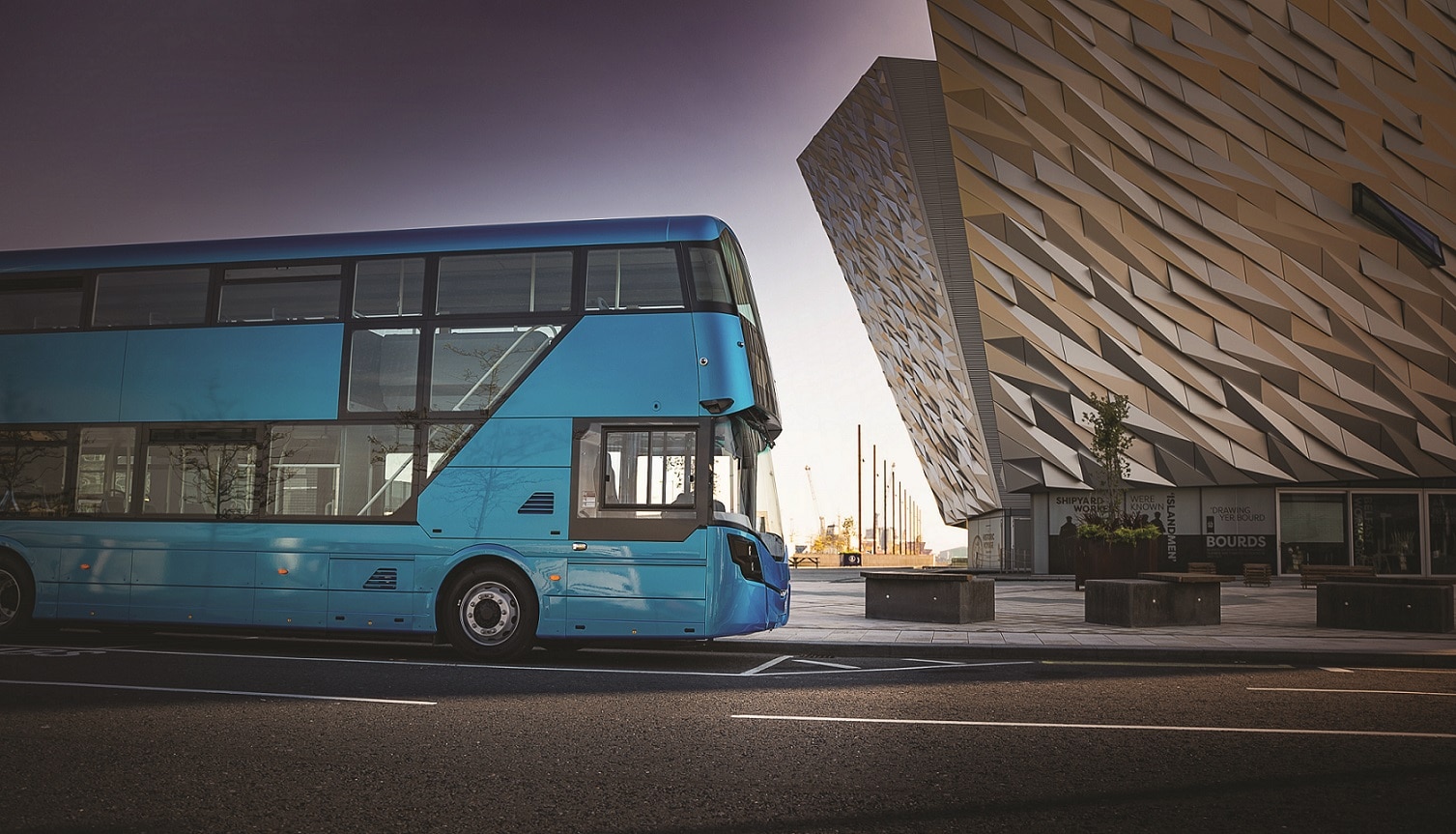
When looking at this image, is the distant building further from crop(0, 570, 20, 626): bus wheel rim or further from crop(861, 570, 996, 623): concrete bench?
crop(0, 570, 20, 626): bus wheel rim

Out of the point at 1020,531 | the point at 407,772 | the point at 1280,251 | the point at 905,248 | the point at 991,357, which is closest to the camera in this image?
the point at 407,772

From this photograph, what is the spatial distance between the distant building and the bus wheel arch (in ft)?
76.2

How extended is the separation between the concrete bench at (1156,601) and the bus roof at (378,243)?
7929 mm

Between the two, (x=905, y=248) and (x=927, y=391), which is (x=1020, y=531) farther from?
(x=905, y=248)

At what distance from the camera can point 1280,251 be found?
2917 cm

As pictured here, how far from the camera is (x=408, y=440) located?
1072 centimetres

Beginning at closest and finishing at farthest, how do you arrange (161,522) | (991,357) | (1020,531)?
(161,522)
(991,357)
(1020,531)

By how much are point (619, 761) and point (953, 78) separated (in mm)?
27541

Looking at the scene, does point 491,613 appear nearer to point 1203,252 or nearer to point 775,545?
point 775,545

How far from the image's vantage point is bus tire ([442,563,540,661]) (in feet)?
34.1

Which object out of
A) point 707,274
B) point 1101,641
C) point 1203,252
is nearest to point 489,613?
point 707,274

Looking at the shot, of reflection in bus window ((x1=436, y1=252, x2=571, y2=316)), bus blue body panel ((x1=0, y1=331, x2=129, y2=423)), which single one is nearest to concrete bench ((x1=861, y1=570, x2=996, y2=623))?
reflection in bus window ((x1=436, y1=252, x2=571, y2=316))

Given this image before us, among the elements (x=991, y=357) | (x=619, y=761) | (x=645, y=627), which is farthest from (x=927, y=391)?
(x=619, y=761)

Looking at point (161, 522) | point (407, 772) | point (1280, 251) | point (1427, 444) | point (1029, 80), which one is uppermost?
point (1029, 80)
